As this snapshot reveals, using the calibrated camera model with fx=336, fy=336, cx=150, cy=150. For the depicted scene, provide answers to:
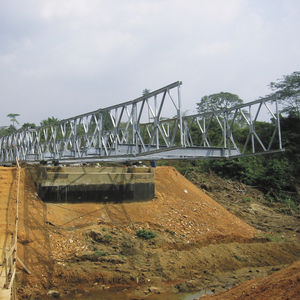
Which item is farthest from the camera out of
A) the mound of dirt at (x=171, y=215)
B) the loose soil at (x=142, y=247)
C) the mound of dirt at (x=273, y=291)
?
the mound of dirt at (x=171, y=215)

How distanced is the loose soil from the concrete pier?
418 millimetres

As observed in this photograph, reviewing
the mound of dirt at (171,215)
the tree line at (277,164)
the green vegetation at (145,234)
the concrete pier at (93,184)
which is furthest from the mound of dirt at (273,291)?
the tree line at (277,164)

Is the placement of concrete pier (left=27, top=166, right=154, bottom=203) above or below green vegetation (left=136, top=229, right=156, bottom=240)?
above

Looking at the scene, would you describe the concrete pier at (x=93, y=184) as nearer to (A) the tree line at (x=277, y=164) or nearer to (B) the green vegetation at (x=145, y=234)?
(B) the green vegetation at (x=145, y=234)

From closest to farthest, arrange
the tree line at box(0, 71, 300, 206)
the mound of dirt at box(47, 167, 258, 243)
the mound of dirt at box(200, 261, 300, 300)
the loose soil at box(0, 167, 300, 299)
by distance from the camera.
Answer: the mound of dirt at box(200, 261, 300, 300)
the loose soil at box(0, 167, 300, 299)
the mound of dirt at box(47, 167, 258, 243)
the tree line at box(0, 71, 300, 206)

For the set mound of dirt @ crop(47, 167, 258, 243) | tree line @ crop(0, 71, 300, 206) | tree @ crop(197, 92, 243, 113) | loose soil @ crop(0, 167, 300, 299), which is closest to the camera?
loose soil @ crop(0, 167, 300, 299)

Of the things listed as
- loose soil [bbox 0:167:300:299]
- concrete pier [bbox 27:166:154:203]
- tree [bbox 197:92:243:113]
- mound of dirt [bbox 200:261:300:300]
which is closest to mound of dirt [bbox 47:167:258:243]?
loose soil [bbox 0:167:300:299]

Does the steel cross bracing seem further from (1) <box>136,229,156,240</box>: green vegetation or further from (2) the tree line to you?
(2) the tree line

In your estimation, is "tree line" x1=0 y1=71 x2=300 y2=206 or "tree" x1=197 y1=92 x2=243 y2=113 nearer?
"tree line" x1=0 y1=71 x2=300 y2=206

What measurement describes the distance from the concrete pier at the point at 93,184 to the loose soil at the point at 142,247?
0.42 metres

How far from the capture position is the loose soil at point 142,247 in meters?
13.6

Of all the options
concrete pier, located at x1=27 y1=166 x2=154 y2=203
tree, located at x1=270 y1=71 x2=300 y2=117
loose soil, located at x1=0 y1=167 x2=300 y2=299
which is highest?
tree, located at x1=270 y1=71 x2=300 y2=117

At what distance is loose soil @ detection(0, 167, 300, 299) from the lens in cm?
1356

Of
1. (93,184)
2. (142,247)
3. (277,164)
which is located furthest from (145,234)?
(277,164)
